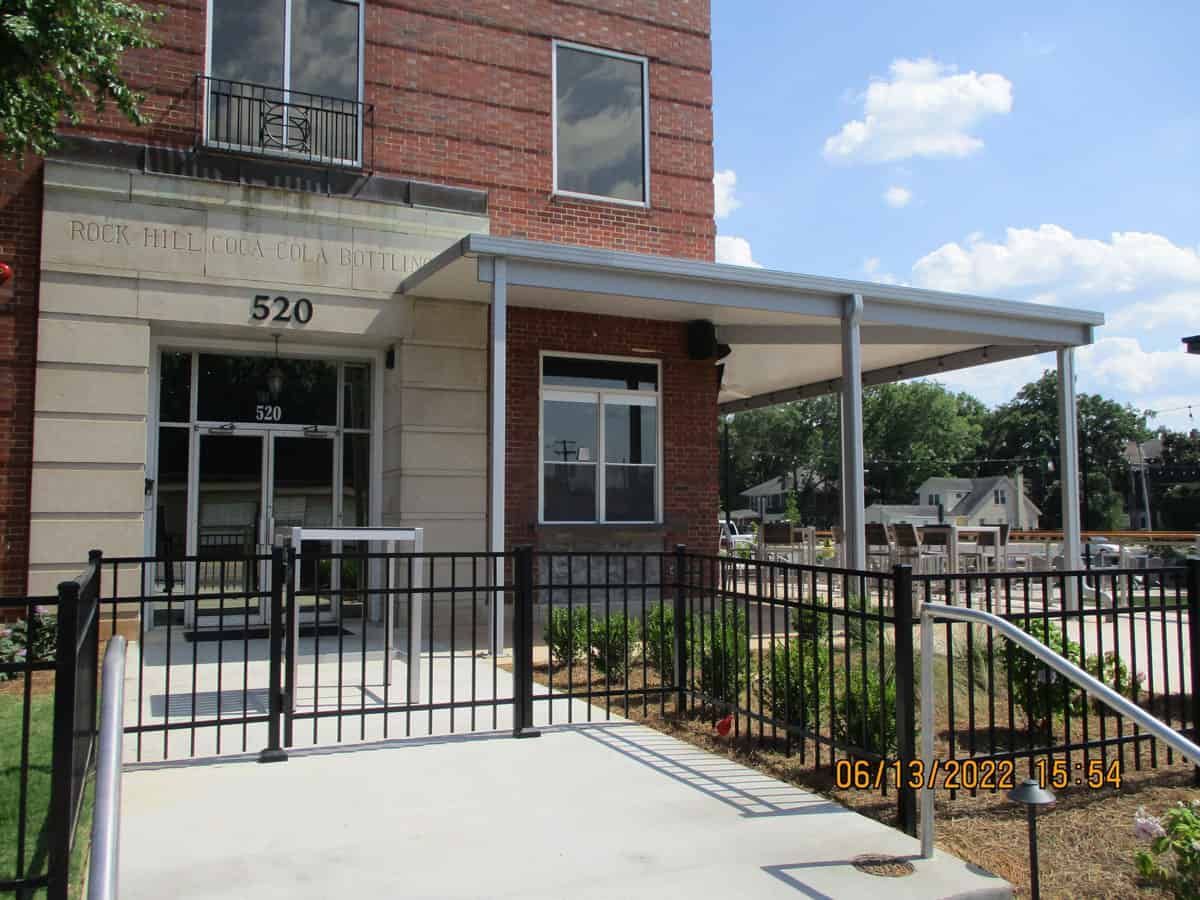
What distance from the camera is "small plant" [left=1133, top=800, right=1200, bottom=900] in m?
3.50

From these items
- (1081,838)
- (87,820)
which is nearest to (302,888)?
(87,820)

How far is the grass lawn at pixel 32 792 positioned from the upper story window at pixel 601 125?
26.3ft

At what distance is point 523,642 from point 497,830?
1675 mm

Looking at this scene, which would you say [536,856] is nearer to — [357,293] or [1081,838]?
[1081,838]

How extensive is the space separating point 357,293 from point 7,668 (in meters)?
8.20

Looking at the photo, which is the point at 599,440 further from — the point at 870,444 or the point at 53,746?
the point at 870,444

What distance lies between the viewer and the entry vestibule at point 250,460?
11.1 m

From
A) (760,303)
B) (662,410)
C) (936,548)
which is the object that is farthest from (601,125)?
(936,548)

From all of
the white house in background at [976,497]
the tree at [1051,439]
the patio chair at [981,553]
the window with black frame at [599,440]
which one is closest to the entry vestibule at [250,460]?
the window with black frame at [599,440]

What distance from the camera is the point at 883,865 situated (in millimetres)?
4129

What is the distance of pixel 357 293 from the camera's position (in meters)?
11.1

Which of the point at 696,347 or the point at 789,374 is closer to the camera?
the point at 696,347

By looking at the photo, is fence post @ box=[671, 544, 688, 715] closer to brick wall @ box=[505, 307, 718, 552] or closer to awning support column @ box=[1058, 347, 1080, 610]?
brick wall @ box=[505, 307, 718, 552]

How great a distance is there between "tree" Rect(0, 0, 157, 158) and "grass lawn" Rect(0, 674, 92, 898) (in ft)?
15.3
